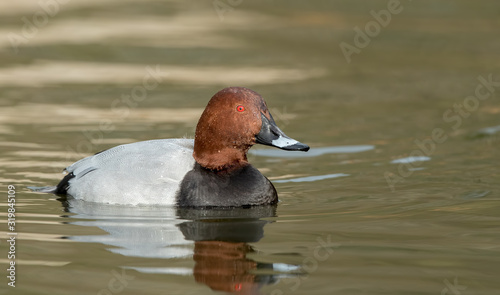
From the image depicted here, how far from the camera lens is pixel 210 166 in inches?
298

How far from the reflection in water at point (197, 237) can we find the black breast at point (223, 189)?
7 cm

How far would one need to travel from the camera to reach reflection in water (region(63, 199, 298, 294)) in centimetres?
548

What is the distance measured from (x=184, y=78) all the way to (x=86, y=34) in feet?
11.0

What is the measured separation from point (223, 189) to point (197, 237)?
987mm

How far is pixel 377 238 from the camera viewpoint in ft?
21.2

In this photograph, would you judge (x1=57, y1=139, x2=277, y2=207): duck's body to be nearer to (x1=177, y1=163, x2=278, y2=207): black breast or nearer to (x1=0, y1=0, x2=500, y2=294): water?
(x1=177, y1=163, x2=278, y2=207): black breast

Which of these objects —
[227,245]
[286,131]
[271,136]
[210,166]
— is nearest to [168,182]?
[210,166]

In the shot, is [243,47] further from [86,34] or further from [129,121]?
[129,121]

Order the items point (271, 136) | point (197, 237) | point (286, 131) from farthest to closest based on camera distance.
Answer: point (286, 131) → point (271, 136) → point (197, 237)

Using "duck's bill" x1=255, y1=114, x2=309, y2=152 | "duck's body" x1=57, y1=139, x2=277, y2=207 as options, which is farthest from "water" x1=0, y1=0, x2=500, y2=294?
"duck's bill" x1=255, y1=114, x2=309, y2=152

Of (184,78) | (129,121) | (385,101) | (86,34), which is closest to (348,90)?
(385,101)

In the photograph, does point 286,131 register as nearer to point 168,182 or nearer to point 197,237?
point 168,182

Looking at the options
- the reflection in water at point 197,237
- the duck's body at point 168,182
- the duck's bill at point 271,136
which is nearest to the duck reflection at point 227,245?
the reflection in water at point 197,237

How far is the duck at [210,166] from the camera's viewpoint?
24.3 feet
